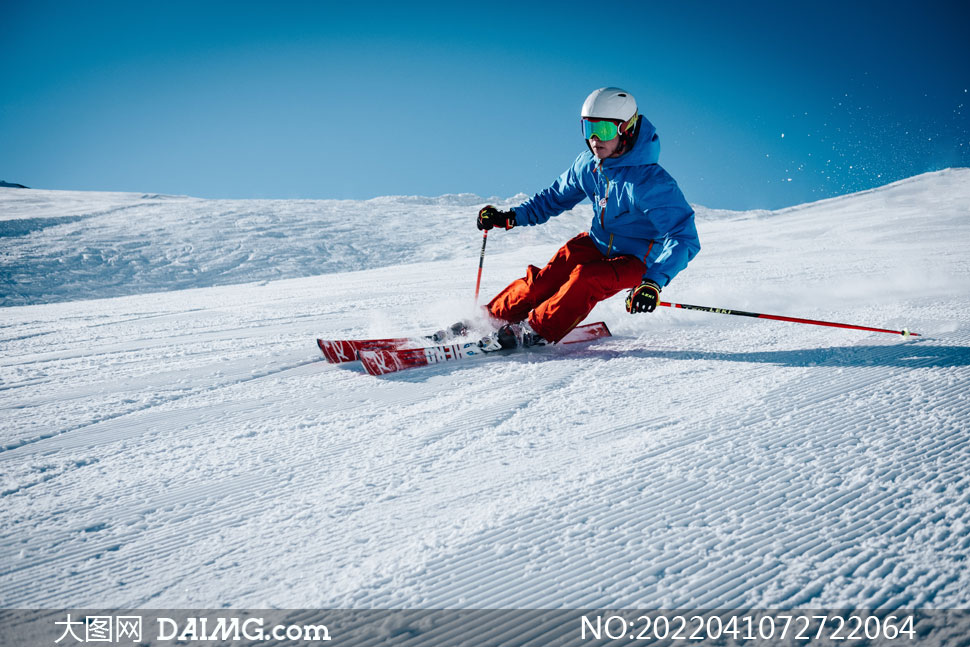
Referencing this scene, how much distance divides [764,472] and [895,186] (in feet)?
85.9

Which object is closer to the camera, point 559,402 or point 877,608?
point 877,608

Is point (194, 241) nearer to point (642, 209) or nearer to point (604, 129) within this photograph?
point (604, 129)

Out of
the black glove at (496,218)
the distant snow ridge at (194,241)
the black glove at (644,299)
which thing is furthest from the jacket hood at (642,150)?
the distant snow ridge at (194,241)

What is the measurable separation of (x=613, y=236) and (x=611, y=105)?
0.88 m

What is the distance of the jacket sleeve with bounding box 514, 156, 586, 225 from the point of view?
13.1 feet

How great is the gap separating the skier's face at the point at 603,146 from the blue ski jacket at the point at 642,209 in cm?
6

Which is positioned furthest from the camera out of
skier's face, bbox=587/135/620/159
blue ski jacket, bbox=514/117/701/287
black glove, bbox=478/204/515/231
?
black glove, bbox=478/204/515/231

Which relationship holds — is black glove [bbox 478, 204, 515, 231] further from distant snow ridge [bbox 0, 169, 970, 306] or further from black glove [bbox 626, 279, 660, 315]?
distant snow ridge [bbox 0, 169, 970, 306]

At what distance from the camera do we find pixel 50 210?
17.5m

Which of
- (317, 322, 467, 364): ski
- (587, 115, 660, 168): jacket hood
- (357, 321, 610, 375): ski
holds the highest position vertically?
(587, 115, 660, 168): jacket hood

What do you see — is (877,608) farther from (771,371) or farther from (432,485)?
(771,371)

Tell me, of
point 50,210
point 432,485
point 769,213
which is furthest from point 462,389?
point 769,213

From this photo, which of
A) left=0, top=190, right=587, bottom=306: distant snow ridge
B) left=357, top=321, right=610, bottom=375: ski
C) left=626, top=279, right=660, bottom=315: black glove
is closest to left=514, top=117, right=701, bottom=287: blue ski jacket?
left=626, top=279, right=660, bottom=315: black glove

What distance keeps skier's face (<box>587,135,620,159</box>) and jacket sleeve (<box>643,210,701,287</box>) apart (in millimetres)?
520
